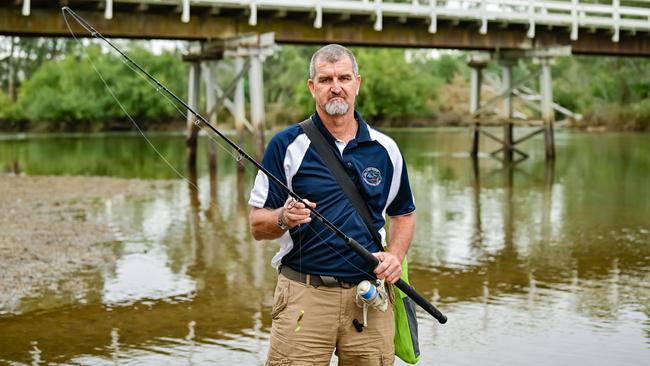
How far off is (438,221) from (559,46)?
62.4ft

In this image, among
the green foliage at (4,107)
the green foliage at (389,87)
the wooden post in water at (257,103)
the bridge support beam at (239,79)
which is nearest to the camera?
the wooden post in water at (257,103)

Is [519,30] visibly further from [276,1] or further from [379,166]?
[379,166]

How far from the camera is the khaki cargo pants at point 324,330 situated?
16.9ft

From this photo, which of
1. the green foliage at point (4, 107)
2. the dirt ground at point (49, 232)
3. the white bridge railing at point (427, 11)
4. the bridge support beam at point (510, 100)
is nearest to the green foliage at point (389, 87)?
the green foliage at point (4, 107)

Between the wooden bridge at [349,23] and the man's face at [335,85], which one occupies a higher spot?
the wooden bridge at [349,23]

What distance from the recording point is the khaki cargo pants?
515cm

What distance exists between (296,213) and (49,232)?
1086 cm

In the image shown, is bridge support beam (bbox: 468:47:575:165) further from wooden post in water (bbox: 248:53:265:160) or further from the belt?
the belt

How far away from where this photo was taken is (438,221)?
17.1 metres

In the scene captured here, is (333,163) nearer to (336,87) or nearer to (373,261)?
(336,87)

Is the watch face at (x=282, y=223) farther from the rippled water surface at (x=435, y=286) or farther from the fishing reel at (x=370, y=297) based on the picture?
the rippled water surface at (x=435, y=286)

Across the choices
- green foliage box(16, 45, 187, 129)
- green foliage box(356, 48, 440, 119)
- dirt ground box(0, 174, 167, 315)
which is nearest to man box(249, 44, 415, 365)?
dirt ground box(0, 174, 167, 315)

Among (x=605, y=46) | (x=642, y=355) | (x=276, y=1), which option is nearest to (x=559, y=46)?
(x=605, y=46)

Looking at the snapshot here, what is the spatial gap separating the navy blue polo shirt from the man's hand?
191mm
